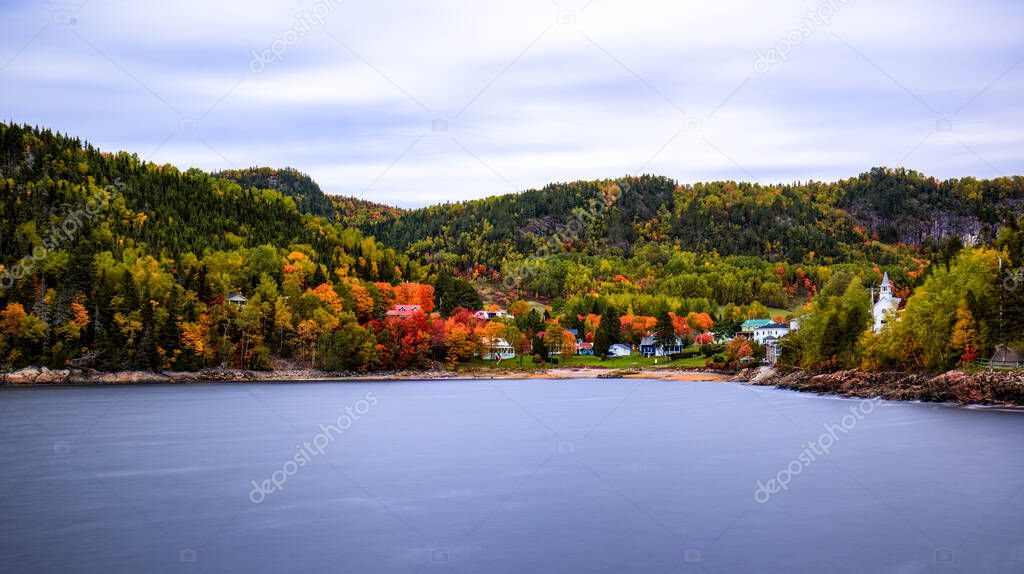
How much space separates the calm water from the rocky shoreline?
→ 4.66 m

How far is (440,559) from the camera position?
24.9 m

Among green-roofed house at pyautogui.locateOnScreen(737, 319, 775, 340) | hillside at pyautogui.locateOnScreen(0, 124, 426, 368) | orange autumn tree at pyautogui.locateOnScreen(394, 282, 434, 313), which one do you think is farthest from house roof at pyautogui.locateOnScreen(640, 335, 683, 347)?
hillside at pyautogui.locateOnScreen(0, 124, 426, 368)

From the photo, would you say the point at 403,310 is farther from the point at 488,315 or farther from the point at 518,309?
the point at 518,309

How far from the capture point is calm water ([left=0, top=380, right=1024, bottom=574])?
81.9 ft

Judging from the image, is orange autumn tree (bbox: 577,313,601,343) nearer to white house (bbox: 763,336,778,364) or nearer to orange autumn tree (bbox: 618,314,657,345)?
orange autumn tree (bbox: 618,314,657,345)

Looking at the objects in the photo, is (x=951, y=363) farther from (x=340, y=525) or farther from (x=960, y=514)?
(x=340, y=525)

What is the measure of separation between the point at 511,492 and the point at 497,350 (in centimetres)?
10282

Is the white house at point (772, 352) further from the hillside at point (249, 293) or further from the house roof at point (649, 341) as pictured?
the house roof at point (649, 341)

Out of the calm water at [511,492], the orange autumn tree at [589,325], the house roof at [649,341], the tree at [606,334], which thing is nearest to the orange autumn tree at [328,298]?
the tree at [606,334]

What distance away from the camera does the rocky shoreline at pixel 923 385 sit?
64125 millimetres

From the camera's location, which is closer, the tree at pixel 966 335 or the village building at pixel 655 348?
the tree at pixel 966 335

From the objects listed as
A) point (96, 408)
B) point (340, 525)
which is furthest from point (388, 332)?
point (340, 525)

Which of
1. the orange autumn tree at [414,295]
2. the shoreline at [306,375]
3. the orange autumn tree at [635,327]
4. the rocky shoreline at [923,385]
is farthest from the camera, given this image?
the orange autumn tree at [414,295]

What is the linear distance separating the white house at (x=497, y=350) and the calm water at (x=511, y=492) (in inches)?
2744
